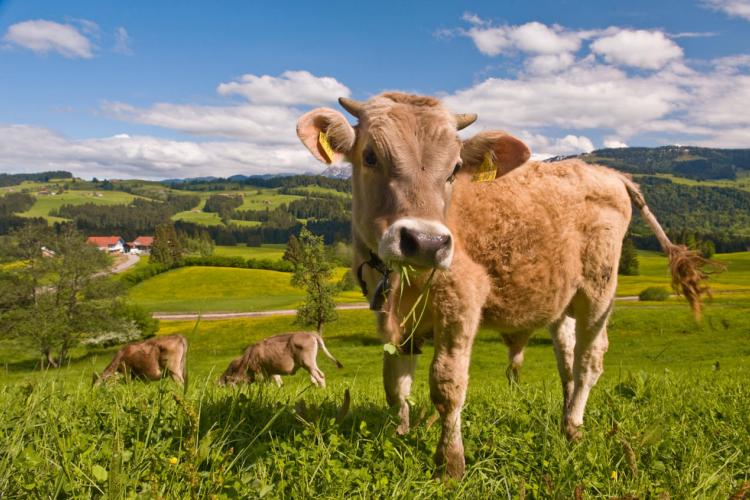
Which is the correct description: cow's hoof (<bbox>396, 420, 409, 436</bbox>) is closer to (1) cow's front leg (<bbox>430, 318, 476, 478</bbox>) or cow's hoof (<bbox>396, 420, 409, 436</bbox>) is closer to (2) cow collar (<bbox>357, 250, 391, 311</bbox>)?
(1) cow's front leg (<bbox>430, 318, 476, 478</bbox>)

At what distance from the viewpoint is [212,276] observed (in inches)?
3957

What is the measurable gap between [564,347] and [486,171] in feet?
10.3

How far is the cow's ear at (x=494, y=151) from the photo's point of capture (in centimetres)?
452

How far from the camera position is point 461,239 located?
15.0 ft

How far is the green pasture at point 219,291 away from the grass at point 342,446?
70.5 meters

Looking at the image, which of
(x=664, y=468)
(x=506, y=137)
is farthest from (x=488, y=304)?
(x=664, y=468)

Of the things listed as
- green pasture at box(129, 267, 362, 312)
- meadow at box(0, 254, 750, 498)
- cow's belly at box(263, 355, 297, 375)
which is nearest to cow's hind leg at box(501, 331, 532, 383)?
meadow at box(0, 254, 750, 498)

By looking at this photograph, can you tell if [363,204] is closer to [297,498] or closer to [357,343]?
[297,498]

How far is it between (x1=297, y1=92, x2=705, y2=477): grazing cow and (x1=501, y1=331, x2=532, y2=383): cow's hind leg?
85 cm

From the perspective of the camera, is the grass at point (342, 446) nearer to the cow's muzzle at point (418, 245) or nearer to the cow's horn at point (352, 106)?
the cow's muzzle at point (418, 245)

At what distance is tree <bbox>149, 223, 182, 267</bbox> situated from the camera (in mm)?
112875

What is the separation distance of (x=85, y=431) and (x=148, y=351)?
14899mm

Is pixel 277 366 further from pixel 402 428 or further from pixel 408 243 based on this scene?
pixel 408 243

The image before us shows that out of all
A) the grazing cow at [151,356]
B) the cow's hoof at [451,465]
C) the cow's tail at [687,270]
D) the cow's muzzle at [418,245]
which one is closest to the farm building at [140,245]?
the grazing cow at [151,356]
